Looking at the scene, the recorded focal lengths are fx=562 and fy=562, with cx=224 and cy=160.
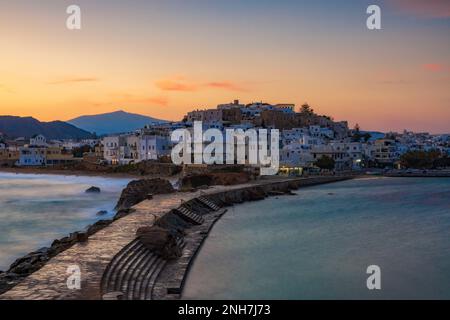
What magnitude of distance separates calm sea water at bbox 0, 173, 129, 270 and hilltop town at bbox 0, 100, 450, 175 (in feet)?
44.9

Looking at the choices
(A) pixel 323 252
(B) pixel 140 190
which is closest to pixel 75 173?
(B) pixel 140 190

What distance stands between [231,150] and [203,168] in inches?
204

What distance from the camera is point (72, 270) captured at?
34.8ft

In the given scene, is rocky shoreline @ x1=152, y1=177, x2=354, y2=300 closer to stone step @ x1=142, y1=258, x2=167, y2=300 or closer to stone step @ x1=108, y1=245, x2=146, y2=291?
stone step @ x1=142, y1=258, x2=167, y2=300

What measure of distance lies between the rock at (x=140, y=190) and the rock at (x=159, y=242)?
1121 cm

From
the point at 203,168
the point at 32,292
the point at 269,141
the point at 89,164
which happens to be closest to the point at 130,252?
Result: the point at 32,292

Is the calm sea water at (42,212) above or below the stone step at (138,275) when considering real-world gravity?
below

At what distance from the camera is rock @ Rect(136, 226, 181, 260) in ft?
44.7

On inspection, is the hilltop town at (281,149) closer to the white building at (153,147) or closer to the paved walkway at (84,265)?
the white building at (153,147)

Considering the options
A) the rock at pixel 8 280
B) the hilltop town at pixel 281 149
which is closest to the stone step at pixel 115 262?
the rock at pixel 8 280

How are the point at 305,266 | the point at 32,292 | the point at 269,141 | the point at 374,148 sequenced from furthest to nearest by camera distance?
the point at 374,148
the point at 269,141
the point at 305,266
the point at 32,292

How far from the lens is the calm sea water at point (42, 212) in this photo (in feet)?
65.2

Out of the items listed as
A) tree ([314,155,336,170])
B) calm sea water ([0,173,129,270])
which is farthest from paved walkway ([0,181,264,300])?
tree ([314,155,336,170])
